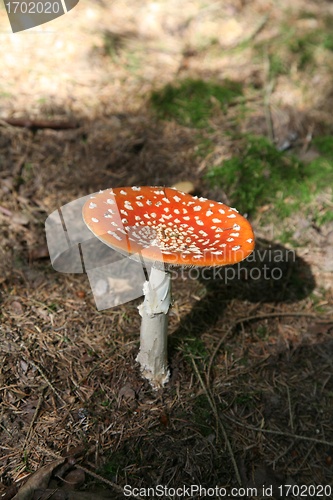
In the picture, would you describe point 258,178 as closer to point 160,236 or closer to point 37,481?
point 160,236

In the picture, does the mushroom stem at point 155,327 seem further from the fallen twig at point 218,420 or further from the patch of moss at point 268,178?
the patch of moss at point 268,178

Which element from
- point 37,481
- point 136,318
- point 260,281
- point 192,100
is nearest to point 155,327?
point 136,318

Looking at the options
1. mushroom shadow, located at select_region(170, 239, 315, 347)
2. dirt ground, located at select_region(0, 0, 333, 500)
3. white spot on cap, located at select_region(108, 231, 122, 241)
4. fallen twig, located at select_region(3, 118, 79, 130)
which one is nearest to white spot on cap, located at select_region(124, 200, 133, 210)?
white spot on cap, located at select_region(108, 231, 122, 241)

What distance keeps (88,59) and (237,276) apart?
347 cm

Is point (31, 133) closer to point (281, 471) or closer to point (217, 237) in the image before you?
point (217, 237)

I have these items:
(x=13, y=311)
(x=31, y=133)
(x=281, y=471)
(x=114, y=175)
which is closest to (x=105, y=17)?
(x=31, y=133)

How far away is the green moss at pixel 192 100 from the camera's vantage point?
17.8 ft

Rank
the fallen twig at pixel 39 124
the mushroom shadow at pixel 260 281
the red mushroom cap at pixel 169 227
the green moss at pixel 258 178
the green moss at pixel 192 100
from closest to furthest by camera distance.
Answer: the red mushroom cap at pixel 169 227, the mushroom shadow at pixel 260 281, the green moss at pixel 258 178, the fallen twig at pixel 39 124, the green moss at pixel 192 100

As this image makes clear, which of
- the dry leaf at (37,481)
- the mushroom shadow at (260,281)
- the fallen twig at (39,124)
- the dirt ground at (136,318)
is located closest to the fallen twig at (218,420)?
the dirt ground at (136,318)

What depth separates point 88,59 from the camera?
580 centimetres

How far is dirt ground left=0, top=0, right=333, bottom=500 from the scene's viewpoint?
10.0ft

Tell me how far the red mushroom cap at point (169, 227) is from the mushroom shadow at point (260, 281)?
1.11m

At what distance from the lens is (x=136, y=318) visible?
153 inches

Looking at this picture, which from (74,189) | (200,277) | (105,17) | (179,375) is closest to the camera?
(179,375)
